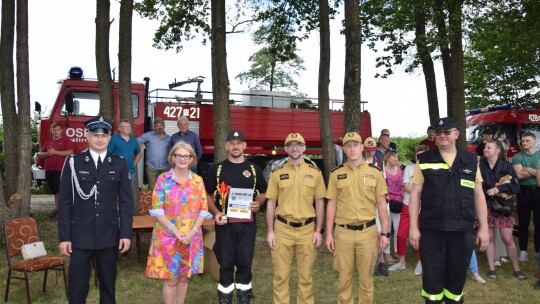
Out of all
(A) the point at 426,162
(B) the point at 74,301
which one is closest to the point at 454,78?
(A) the point at 426,162

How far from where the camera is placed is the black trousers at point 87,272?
432cm

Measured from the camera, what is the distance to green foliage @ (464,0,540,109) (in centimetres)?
1489

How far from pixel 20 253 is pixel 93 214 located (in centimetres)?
231

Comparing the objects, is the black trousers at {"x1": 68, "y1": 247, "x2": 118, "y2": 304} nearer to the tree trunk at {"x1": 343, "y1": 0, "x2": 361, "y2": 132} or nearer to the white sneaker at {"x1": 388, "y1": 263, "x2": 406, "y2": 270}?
the white sneaker at {"x1": 388, "y1": 263, "x2": 406, "y2": 270}

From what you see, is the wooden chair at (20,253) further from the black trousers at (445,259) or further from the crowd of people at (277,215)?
the black trousers at (445,259)

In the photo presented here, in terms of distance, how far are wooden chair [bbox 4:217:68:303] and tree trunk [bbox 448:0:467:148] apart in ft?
32.4

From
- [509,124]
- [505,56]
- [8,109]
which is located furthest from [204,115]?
[505,56]

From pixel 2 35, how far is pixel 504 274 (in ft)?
32.3

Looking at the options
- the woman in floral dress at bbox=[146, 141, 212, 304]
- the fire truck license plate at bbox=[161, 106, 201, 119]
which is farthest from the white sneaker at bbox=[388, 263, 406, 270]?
the fire truck license plate at bbox=[161, 106, 201, 119]

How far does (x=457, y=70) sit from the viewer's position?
43.1 ft

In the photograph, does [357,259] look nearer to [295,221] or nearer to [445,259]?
[295,221]

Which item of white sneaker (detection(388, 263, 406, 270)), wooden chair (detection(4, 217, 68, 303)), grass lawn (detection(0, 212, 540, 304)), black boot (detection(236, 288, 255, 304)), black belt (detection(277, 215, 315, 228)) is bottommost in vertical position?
grass lawn (detection(0, 212, 540, 304))

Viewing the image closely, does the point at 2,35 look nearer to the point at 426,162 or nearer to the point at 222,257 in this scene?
the point at 222,257

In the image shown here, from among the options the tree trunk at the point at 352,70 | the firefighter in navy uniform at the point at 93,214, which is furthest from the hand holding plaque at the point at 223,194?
the tree trunk at the point at 352,70
